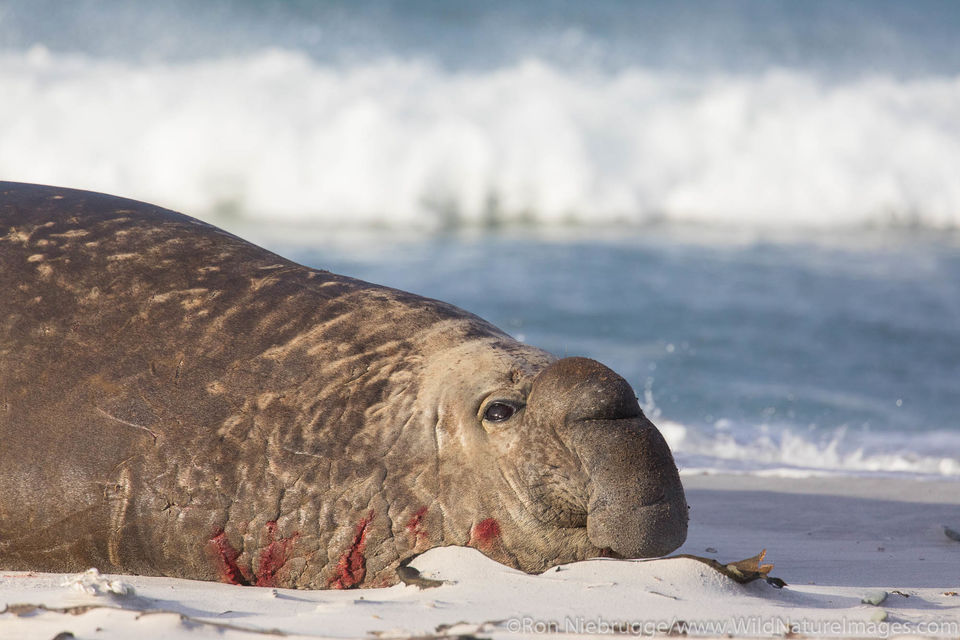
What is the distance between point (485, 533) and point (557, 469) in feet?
0.80

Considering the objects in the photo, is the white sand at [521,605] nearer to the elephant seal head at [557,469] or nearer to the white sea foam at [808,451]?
the elephant seal head at [557,469]

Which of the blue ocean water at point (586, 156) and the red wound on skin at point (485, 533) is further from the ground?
the blue ocean water at point (586, 156)

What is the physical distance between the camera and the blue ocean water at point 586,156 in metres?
8.48

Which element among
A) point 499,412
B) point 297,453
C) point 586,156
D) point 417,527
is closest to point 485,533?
point 417,527

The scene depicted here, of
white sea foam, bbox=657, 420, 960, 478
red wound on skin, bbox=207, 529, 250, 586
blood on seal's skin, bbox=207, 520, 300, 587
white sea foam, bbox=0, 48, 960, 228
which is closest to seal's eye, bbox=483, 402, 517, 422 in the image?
blood on seal's skin, bbox=207, 520, 300, 587

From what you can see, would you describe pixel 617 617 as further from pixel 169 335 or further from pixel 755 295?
pixel 755 295

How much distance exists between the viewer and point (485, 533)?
274cm

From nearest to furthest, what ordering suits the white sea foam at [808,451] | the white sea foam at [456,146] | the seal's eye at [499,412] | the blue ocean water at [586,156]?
1. the seal's eye at [499,412]
2. the white sea foam at [808,451]
3. the blue ocean water at [586,156]
4. the white sea foam at [456,146]

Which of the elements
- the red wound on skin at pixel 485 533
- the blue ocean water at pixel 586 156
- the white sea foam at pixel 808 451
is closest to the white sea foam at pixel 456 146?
the blue ocean water at pixel 586 156

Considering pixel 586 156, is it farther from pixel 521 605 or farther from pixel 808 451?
pixel 521 605

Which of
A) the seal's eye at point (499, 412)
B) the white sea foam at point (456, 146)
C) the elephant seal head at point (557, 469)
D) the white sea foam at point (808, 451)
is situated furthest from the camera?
the white sea foam at point (456, 146)

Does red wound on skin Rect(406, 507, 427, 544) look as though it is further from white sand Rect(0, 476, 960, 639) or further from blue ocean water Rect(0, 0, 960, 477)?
blue ocean water Rect(0, 0, 960, 477)

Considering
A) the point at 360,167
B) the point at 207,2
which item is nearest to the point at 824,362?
the point at 360,167

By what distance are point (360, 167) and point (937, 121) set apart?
7.75 metres
